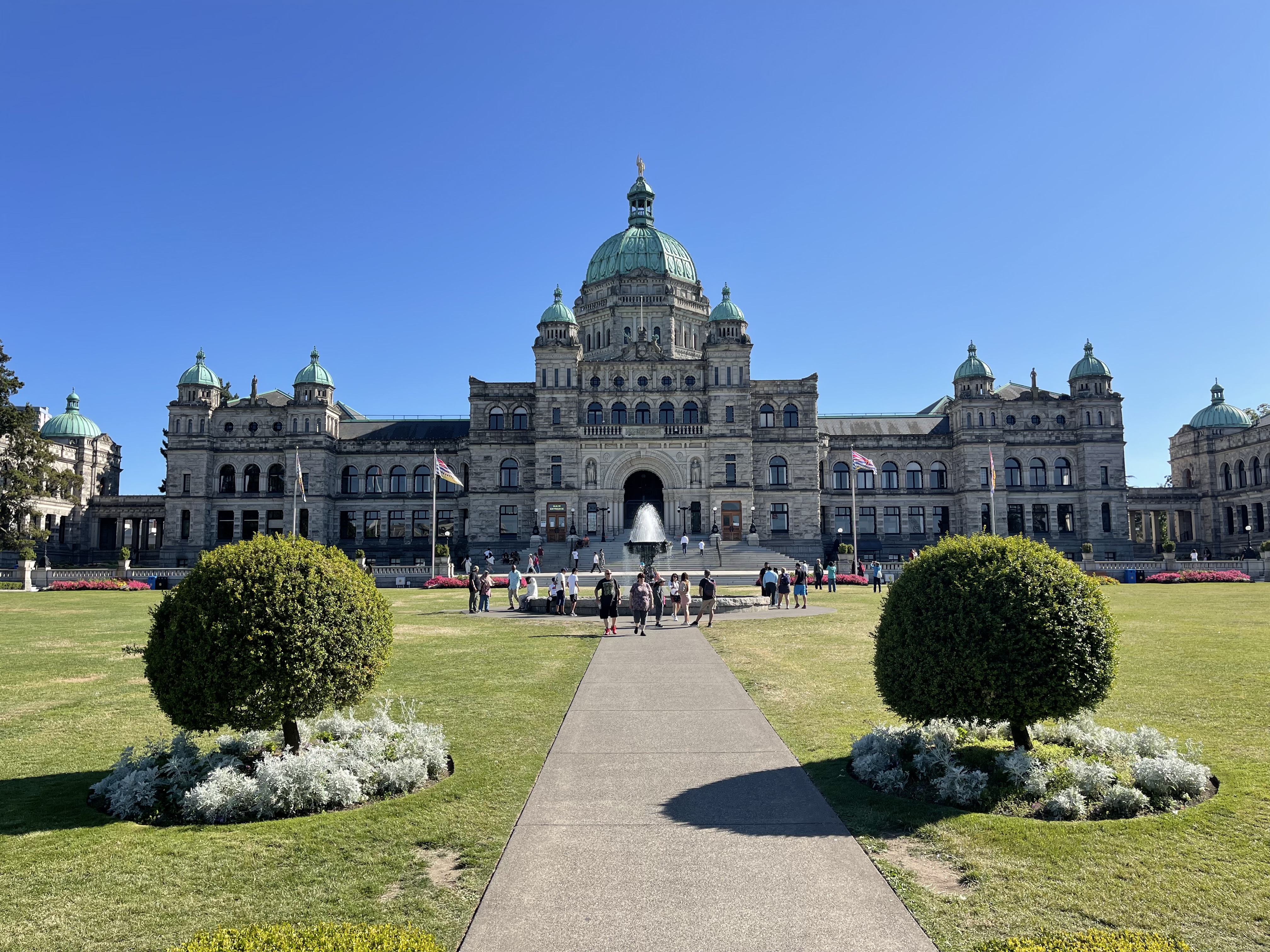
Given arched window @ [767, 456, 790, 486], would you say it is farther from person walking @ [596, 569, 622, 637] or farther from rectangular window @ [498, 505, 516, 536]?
person walking @ [596, 569, 622, 637]

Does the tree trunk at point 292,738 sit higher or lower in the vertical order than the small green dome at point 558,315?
lower

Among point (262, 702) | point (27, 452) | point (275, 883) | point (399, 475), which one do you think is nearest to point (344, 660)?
point (262, 702)

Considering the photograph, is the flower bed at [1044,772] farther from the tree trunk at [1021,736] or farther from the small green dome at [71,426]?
the small green dome at [71,426]

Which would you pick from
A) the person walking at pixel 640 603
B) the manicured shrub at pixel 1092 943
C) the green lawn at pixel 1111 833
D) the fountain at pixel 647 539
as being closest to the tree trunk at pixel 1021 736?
the green lawn at pixel 1111 833

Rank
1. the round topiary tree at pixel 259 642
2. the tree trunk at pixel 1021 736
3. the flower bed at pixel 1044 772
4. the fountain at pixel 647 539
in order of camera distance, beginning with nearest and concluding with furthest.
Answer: the flower bed at pixel 1044 772 < the round topiary tree at pixel 259 642 < the tree trunk at pixel 1021 736 < the fountain at pixel 647 539

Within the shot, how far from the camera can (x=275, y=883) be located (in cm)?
699

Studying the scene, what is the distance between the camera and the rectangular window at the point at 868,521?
244 ft

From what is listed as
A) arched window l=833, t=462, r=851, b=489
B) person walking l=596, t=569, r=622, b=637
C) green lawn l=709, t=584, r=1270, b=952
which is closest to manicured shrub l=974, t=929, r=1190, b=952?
green lawn l=709, t=584, r=1270, b=952

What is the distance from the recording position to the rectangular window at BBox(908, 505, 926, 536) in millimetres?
73938

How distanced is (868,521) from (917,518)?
13.7 ft

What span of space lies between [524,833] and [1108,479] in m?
76.0

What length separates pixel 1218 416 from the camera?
85062mm

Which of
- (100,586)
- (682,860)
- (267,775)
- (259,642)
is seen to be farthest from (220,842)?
(100,586)

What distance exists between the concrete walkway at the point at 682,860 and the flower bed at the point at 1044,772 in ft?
3.69
